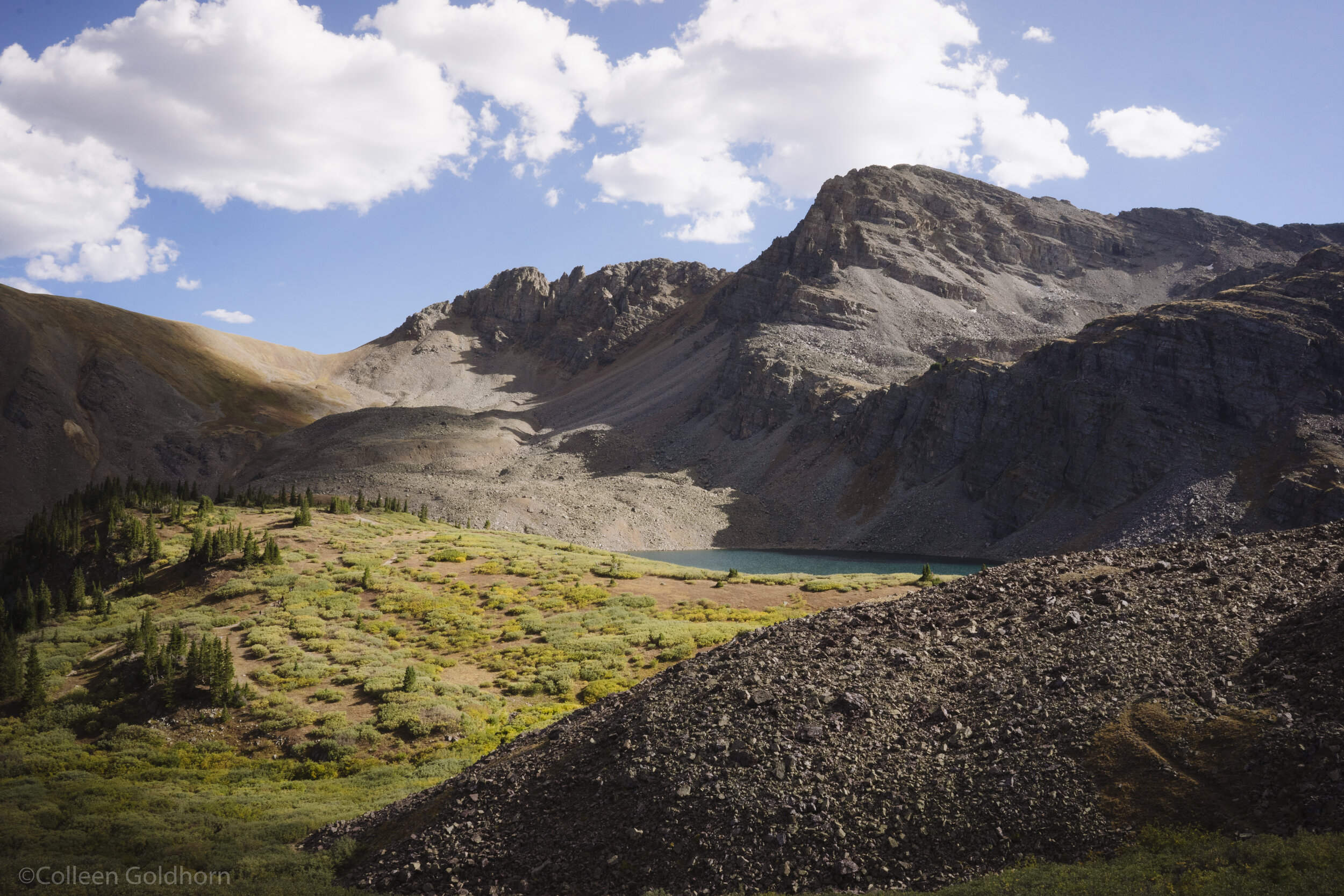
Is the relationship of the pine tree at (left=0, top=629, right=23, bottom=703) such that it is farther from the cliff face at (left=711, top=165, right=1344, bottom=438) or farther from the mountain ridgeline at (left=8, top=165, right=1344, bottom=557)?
the cliff face at (left=711, top=165, right=1344, bottom=438)

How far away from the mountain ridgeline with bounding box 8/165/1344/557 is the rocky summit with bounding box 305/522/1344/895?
80.2m

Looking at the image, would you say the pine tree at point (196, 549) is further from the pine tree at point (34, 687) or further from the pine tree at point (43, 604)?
the pine tree at point (34, 687)

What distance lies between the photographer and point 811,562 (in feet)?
307

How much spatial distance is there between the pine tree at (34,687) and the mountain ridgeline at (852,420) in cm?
7705

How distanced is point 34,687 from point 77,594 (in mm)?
13419

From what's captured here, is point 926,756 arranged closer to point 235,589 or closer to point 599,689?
point 599,689

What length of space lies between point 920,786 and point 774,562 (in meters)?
80.9

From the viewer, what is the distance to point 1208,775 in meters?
12.0

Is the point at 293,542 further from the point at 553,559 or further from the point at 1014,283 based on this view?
the point at 1014,283

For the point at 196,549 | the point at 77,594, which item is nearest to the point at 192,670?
the point at 77,594

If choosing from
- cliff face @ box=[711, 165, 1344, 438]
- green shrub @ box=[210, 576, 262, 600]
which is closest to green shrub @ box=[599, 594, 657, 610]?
green shrub @ box=[210, 576, 262, 600]

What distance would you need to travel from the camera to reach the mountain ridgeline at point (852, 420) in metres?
95.6

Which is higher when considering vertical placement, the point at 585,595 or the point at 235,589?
the point at 235,589

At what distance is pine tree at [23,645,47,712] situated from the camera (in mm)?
26297
